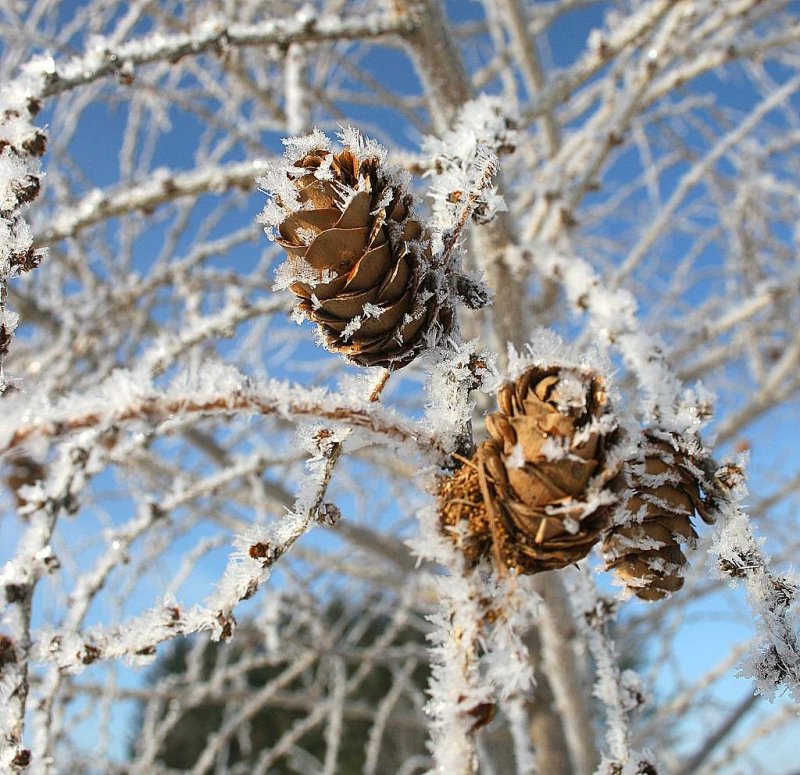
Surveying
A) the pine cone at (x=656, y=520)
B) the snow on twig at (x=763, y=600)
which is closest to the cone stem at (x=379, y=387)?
the pine cone at (x=656, y=520)

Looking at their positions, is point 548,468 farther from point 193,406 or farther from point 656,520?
point 193,406

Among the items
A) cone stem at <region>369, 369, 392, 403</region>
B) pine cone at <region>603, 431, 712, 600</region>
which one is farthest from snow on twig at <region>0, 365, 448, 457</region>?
pine cone at <region>603, 431, 712, 600</region>

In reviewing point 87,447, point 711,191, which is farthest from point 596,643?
point 711,191

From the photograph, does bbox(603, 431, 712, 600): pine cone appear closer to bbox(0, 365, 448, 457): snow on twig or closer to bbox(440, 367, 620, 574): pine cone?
bbox(440, 367, 620, 574): pine cone

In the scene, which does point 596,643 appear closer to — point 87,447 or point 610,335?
point 610,335

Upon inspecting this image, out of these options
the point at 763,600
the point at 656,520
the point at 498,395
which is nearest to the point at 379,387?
the point at 498,395

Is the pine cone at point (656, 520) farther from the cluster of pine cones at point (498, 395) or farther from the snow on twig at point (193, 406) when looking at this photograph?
the snow on twig at point (193, 406)

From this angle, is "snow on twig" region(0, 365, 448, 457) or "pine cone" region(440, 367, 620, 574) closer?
"snow on twig" region(0, 365, 448, 457)
